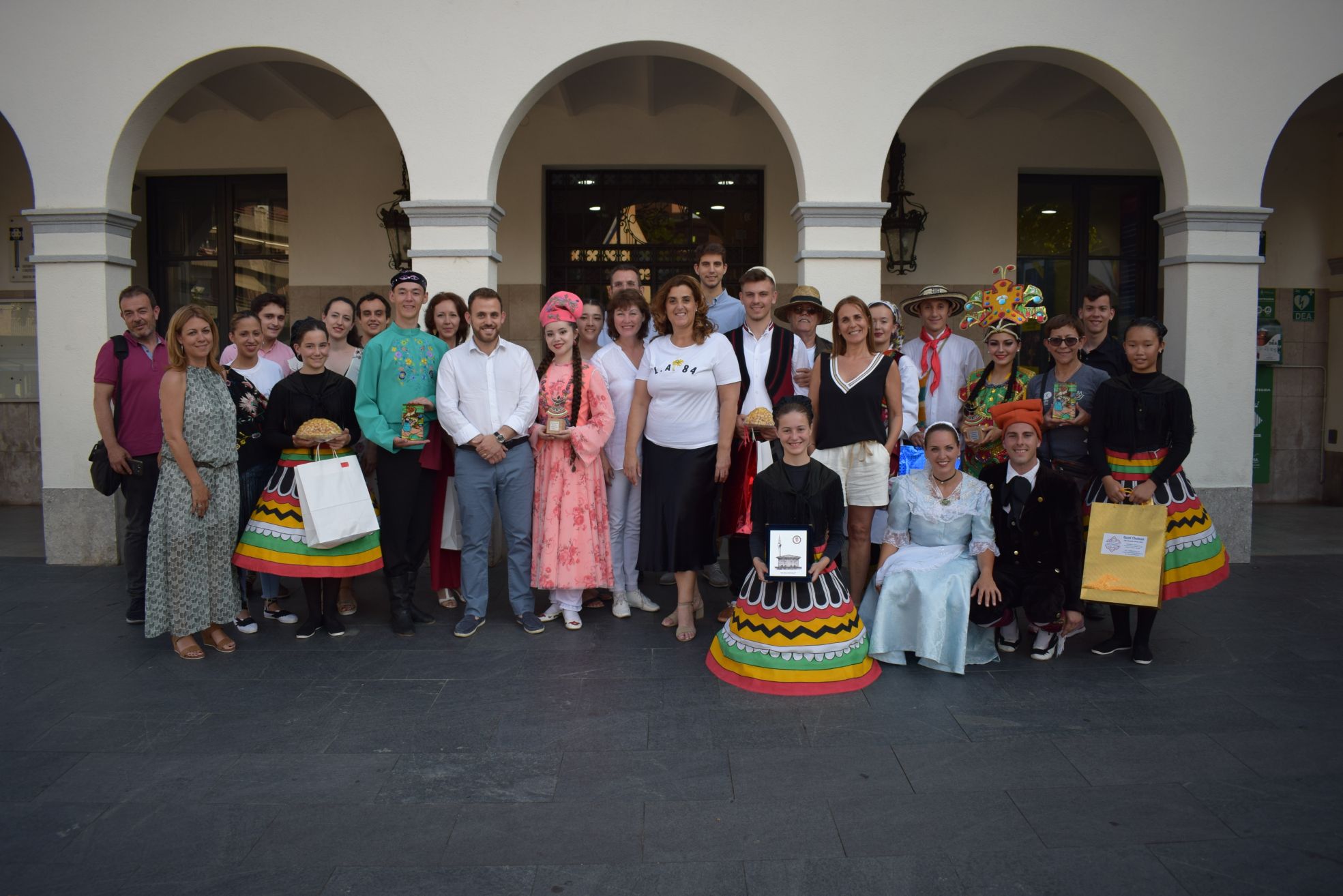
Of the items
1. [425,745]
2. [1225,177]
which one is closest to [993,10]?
[1225,177]

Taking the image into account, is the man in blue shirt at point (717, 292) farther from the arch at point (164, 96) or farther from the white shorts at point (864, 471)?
the arch at point (164, 96)

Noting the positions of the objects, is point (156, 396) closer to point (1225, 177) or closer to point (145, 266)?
point (145, 266)

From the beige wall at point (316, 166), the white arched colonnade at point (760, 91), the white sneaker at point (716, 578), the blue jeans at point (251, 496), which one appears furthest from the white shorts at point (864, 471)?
the beige wall at point (316, 166)

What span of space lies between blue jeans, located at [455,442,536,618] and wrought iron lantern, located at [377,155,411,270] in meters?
3.99

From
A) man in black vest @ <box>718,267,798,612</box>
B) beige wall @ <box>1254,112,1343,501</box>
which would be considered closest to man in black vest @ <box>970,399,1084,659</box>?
man in black vest @ <box>718,267,798,612</box>

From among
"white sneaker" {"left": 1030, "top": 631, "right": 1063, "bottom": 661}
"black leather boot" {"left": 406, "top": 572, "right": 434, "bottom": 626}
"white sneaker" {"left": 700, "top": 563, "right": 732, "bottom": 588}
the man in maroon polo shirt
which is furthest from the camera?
"white sneaker" {"left": 700, "top": 563, "right": 732, "bottom": 588}

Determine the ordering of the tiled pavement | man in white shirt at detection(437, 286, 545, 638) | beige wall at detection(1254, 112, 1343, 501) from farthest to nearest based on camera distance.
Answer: beige wall at detection(1254, 112, 1343, 501) < man in white shirt at detection(437, 286, 545, 638) < the tiled pavement

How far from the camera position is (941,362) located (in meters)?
5.30

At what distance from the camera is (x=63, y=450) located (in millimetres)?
6188

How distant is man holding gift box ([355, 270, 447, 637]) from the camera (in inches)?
183

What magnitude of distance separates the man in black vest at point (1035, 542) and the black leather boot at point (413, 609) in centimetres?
285

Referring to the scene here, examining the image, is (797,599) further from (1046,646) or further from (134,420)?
(134,420)

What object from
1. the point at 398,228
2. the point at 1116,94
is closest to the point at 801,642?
the point at 1116,94

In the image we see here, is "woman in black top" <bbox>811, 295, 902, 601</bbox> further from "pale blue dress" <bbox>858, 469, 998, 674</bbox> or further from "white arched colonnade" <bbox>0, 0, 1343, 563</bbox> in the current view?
"white arched colonnade" <bbox>0, 0, 1343, 563</bbox>
